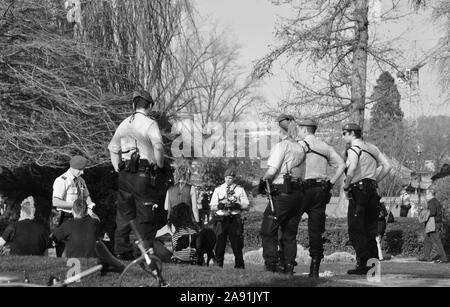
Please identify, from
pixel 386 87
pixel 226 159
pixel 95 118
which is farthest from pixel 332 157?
pixel 226 159

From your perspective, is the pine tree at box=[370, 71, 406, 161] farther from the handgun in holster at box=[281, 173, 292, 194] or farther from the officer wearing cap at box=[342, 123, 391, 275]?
the handgun in holster at box=[281, 173, 292, 194]

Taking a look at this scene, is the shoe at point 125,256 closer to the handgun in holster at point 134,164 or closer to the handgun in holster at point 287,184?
the handgun in holster at point 134,164

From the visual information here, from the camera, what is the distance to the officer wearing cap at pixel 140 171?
822 cm

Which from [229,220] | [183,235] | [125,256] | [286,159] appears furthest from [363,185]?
[125,256]

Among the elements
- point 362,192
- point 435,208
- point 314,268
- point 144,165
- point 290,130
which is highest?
point 290,130

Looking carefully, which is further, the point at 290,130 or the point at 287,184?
the point at 290,130

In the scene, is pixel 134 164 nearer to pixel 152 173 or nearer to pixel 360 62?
pixel 152 173

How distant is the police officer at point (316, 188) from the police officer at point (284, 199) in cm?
23

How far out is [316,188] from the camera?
9.90 m

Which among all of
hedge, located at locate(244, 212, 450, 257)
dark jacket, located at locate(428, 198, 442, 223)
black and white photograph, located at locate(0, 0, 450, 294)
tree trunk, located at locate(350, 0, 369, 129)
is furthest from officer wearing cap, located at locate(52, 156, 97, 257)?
tree trunk, located at locate(350, 0, 369, 129)

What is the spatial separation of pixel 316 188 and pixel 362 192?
1.08 metres
